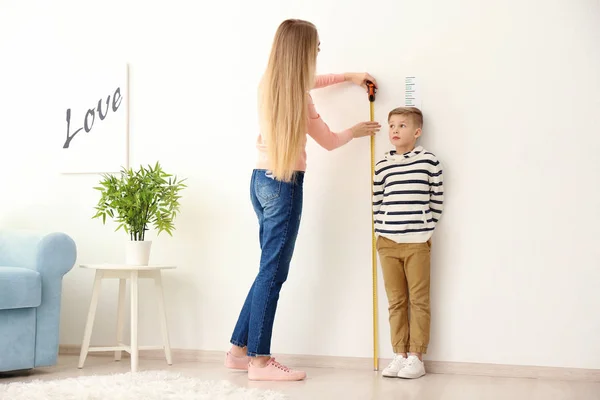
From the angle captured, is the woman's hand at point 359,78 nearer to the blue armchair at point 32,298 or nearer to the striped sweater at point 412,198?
the striped sweater at point 412,198

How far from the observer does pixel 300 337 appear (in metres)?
3.29

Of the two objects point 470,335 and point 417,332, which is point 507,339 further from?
point 417,332

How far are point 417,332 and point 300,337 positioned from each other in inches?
22.9

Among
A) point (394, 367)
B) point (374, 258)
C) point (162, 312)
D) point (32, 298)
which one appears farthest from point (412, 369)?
point (32, 298)

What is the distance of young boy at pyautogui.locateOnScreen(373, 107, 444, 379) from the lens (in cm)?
300

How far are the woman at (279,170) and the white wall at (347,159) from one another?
0.39 meters

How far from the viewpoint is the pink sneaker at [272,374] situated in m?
2.86

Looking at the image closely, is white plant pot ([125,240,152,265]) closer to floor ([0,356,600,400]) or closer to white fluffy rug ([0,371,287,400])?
floor ([0,356,600,400])

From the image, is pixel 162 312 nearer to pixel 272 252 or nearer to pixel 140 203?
pixel 140 203

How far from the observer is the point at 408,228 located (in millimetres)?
3037

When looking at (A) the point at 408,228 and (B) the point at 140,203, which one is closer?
(A) the point at 408,228

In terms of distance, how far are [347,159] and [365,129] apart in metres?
0.18

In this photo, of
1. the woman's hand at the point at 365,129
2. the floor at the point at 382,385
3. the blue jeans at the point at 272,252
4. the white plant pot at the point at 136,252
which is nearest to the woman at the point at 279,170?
the blue jeans at the point at 272,252

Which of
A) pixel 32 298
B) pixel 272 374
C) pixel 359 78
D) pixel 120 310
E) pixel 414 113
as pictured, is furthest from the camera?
pixel 120 310
